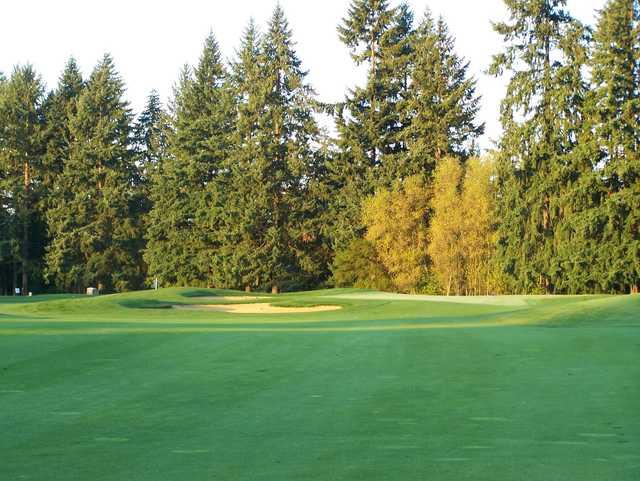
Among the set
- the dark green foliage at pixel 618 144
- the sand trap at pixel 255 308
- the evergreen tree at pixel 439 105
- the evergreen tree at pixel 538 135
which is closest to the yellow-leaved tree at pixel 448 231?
the evergreen tree at pixel 538 135

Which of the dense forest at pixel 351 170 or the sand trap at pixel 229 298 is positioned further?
the dense forest at pixel 351 170

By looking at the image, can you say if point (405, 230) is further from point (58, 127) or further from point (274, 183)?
point (58, 127)

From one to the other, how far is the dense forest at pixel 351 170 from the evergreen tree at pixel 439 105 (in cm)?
11


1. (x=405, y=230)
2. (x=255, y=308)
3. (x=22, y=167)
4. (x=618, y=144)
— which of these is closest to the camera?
(x=255, y=308)

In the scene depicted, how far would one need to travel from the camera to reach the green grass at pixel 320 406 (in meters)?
4.82

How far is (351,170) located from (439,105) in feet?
20.9

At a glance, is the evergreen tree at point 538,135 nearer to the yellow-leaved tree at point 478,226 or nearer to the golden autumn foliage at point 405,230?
the yellow-leaved tree at point 478,226

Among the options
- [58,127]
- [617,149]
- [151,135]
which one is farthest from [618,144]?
[58,127]

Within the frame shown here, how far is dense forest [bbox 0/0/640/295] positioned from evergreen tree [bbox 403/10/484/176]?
0.11 m

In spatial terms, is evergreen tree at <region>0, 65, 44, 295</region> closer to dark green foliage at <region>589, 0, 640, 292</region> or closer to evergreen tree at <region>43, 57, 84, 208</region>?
evergreen tree at <region>43, 57, 84, 208</region>

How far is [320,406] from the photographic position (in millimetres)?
6941

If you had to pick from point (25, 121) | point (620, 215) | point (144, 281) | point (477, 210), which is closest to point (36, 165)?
point (25, 121)

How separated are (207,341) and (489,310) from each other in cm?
1334

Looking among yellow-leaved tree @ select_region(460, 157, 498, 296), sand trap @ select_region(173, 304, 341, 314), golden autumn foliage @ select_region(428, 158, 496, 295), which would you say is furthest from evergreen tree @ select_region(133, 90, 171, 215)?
sand trap @ select_region(173, 304, 341, 314)
